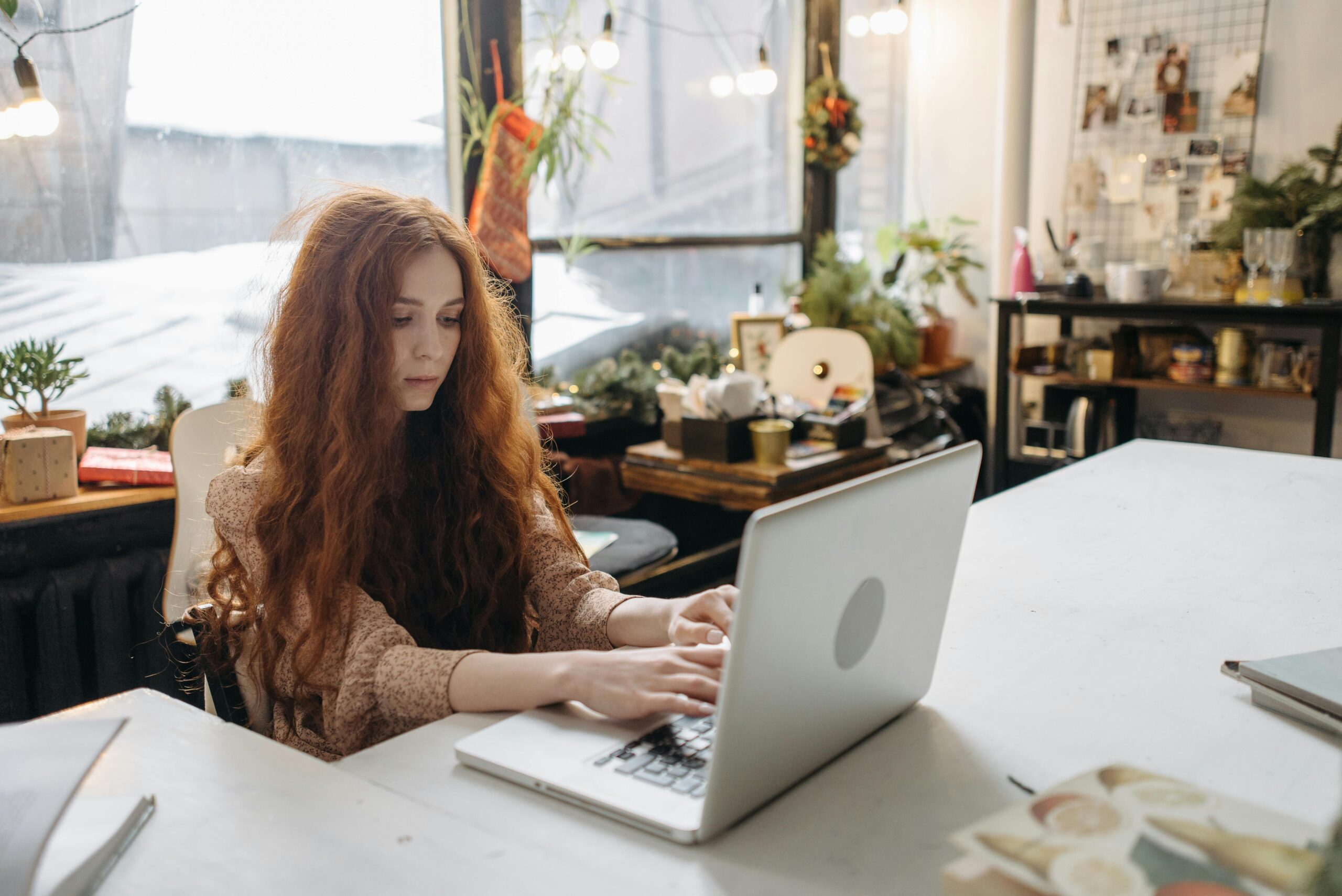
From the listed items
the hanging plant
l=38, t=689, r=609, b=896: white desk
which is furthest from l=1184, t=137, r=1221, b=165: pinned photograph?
l=38, t=689, r=609, b=896: white desk

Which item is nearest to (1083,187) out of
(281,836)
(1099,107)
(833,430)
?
(1099,107)

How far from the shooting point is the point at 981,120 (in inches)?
187

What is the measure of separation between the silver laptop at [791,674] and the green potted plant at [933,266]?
3.84 m

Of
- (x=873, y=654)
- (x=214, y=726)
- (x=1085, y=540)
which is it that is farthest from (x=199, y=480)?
(x=1085, y=540)

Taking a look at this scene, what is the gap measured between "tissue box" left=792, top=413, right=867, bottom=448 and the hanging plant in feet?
5.43

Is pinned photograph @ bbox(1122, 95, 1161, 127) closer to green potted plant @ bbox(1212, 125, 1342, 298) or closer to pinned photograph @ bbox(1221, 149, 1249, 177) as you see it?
pinned photograph @ bbox(1221, 149, 1249, 177)

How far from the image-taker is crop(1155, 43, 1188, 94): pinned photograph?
393 centimetres

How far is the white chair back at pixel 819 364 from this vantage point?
3.76 metres

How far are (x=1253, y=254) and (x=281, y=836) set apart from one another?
366cm

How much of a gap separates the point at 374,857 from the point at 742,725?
0.30m

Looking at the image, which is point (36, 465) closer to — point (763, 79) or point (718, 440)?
point (718, 440)

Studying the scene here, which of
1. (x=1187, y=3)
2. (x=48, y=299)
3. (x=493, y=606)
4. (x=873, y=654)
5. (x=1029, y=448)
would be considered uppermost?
(x=1187, y=3)

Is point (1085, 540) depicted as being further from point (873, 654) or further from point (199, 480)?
point (199, 480)

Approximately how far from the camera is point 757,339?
163 inches
